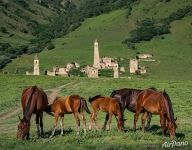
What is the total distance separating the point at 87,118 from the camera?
107 feet

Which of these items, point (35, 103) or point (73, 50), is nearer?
point (35, 103)

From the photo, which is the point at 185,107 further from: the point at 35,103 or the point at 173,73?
the point at 173,73

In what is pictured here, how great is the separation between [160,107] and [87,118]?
1143 centimetres

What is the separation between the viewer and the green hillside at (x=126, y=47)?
128625 mm

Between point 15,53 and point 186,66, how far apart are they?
66.6 metres

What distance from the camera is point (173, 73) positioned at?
4707 inches

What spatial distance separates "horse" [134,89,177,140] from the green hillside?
88.6m

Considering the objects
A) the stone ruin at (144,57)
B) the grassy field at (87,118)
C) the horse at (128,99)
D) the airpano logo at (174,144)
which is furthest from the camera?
the stone ruin at (144,57)

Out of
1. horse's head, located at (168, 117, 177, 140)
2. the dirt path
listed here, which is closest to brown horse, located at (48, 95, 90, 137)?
horse's head, located at (168, 117, 177, 140)

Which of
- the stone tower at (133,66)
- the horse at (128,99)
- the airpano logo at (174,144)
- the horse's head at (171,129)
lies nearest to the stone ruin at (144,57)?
the stone tower at (133,66)

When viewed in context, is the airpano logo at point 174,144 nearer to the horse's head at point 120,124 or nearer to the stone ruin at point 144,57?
the horse's head at point 120,124

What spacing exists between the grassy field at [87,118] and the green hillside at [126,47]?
182 ft

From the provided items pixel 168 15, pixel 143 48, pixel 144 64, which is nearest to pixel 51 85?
pixel 144 64

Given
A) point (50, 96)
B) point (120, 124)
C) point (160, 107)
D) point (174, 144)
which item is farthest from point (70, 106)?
point (50, 96)
